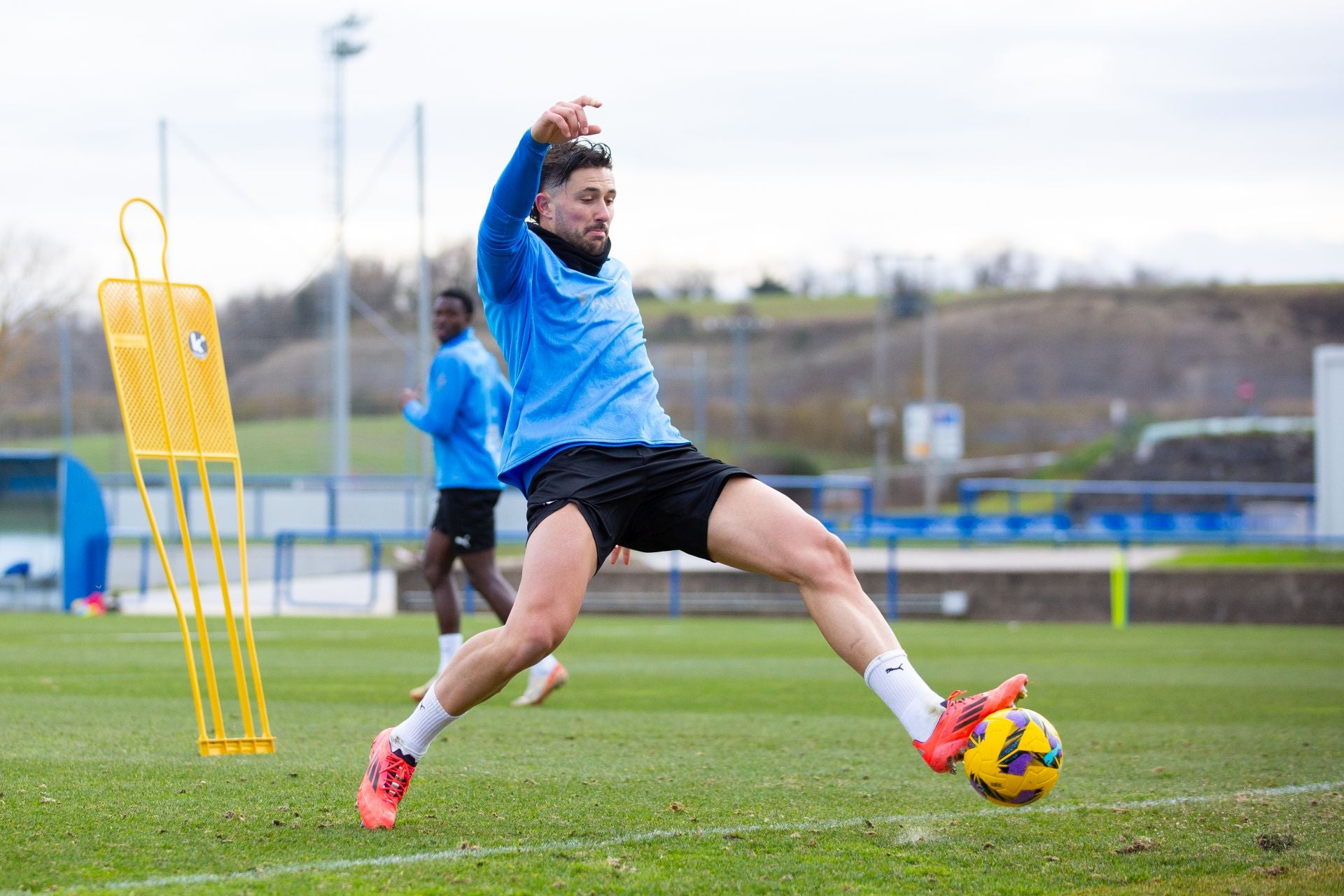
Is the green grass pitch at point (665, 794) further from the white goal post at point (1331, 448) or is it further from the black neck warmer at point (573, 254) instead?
the white goal post at point (1331, 448)

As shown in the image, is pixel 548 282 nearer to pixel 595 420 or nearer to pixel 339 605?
pixel 595 420

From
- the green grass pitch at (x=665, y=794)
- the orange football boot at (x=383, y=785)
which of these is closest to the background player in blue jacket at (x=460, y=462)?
the green grass pitch at (x=665, y=794)

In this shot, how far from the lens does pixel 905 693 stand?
395 centimetres

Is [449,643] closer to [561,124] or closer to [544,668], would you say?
[544,668]

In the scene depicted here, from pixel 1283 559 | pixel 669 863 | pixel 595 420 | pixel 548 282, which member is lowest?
pixel 1283 559

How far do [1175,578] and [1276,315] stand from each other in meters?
74.7

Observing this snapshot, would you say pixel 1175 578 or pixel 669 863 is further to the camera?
pixel 1175 578

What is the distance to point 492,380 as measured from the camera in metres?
8.09

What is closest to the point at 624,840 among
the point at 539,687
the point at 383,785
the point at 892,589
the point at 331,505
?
the point at 383,785

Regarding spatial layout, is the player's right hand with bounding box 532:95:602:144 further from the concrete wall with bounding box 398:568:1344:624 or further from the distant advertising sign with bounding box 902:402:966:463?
the distant advertising sign with bounding box 902:402:966:463

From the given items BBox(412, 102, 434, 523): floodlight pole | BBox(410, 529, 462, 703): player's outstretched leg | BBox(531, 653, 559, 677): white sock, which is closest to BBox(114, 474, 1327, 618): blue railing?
BBox(410, 529, 462, 703): player's outstretched leg

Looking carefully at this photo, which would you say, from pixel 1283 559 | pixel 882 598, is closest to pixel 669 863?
pixel 882 598

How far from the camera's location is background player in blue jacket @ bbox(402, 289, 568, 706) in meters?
8.04

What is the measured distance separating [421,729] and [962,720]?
5.05 feet
